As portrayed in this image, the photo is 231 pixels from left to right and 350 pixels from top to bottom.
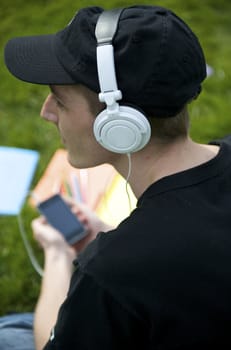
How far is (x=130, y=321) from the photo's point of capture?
3.68 feet

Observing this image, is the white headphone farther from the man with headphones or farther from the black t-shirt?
the black t-shirt

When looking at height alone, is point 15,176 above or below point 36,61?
below

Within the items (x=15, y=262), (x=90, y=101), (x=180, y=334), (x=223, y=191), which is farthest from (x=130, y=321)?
(x=15, y=262)

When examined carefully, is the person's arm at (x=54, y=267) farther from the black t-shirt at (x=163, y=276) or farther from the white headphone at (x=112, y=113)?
the white headphone at (x=112, y=113)

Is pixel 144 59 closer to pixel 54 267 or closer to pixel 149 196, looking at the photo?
pixel 149 196

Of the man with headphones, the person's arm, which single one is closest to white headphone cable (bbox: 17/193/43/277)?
the person's arm

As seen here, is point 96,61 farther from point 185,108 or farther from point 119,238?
point 119,238

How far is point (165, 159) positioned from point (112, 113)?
15cm

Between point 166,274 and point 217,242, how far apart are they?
0.11 metres

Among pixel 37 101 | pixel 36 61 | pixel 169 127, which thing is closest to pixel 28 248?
pixel 37 101

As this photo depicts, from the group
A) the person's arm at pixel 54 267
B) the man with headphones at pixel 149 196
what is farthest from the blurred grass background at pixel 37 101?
the man with headphones at pixel 149 196

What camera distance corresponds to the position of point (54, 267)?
1687 millimetres

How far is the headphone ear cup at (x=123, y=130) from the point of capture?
117 centimetres

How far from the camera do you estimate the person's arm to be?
1.51m
